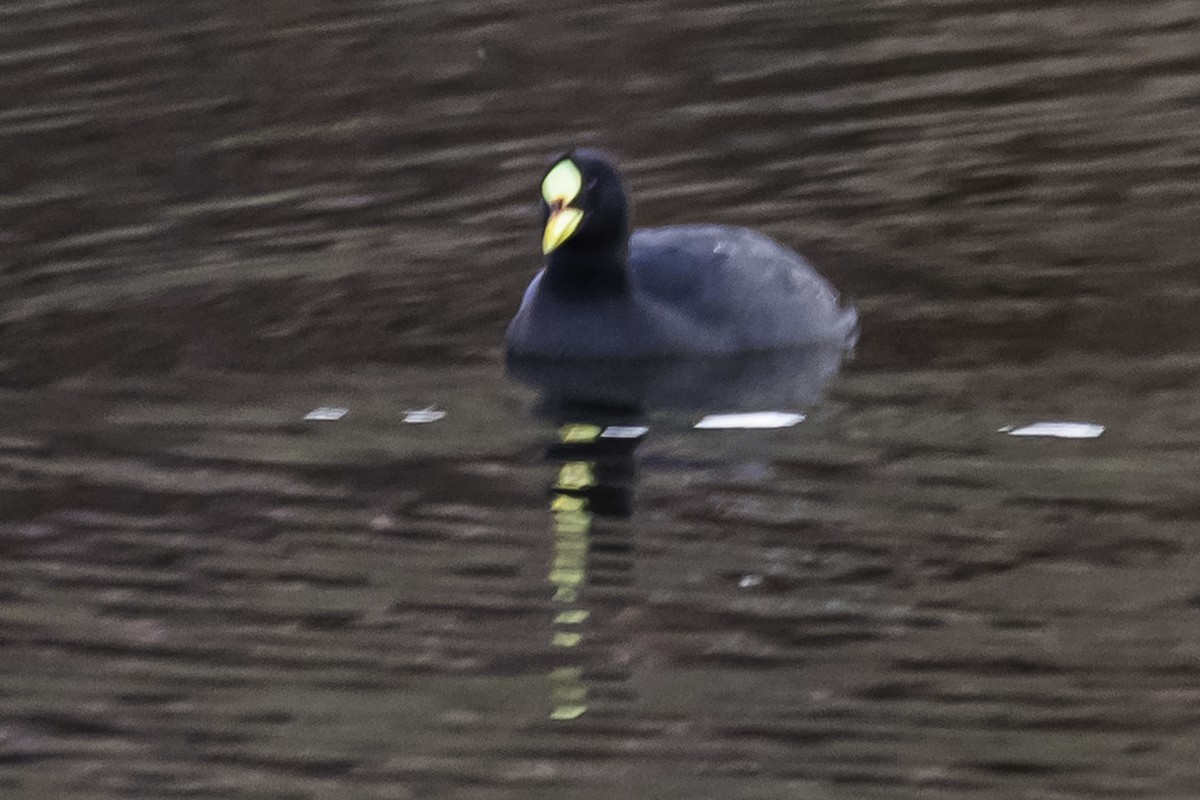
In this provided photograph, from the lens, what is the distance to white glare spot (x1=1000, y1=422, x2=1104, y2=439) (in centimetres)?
849

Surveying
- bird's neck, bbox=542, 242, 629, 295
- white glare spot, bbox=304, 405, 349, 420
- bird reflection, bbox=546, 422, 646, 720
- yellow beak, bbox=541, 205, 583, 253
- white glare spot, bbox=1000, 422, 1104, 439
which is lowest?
white glare spot, bbox=1000, 422, 1104, 439

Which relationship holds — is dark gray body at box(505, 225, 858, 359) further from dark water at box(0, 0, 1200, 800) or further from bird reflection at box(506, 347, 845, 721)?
dark water at box(0, 0, 1200, 800)

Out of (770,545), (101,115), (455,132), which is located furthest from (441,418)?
(101,115)

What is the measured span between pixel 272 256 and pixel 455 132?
2.02 metres

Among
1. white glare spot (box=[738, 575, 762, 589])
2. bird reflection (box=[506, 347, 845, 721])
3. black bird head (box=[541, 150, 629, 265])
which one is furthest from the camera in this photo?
black bird head (box=[541, 150, 629, 265])

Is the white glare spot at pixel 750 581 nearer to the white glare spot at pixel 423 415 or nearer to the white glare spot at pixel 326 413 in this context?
the white glare spot at pixel 423 415

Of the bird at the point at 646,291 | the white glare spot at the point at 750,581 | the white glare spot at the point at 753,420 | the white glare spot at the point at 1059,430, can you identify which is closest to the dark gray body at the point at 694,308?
the bird at the point at 646,291

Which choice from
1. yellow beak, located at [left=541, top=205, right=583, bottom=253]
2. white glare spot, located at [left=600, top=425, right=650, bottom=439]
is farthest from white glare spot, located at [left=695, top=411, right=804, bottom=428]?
yellow beak, located at [left=541, top=205, right=583, bottom=253]

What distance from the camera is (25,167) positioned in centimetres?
1349

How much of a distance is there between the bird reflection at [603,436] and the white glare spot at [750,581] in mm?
312

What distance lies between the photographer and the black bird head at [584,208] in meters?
9.67

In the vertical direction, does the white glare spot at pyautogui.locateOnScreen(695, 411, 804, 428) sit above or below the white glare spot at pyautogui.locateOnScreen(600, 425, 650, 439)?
below

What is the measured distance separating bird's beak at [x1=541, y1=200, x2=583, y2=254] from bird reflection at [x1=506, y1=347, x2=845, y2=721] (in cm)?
50

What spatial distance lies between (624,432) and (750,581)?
1.70 m
